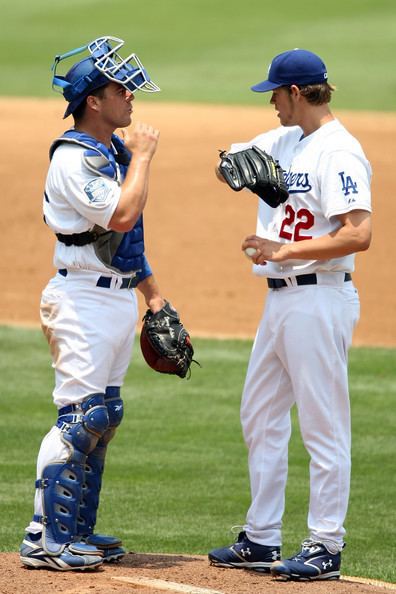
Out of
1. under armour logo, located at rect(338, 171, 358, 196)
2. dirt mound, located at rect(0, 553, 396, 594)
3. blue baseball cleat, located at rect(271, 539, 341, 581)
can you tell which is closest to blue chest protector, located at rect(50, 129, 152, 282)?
under armour logo, located at rect(338, 171, 358, 196)

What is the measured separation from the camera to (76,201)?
5184mm

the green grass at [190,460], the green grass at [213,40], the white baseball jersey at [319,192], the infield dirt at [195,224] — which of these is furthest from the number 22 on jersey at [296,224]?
the green grass at [213,40]

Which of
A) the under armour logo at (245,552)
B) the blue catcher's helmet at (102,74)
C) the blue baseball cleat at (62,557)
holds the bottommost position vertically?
the blue baseball cleat at (62,557)

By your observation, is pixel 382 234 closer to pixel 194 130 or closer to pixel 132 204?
pixel 194 130

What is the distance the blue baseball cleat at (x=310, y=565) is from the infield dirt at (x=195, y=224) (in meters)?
8.11

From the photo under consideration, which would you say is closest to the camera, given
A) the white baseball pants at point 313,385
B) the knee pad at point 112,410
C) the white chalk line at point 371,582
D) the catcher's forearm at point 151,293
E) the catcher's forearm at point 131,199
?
the catcher's forearm at point 131,199

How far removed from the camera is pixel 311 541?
5.43 m

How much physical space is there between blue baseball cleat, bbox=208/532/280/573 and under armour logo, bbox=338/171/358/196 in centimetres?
165

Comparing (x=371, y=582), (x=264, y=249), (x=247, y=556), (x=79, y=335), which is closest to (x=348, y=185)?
(x=264, y=249)

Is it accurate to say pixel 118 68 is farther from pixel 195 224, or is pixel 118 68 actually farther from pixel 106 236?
pixel 195 224

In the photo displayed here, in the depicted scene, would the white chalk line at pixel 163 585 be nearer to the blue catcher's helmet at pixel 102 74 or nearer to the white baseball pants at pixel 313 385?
the white baseball pants at pixel 313 385

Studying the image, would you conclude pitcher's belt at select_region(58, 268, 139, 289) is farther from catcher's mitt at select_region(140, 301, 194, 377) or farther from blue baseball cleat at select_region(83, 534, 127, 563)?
blue baseball cleat at select_region(83, 534, 127, 563)

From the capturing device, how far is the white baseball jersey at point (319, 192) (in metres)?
5.25

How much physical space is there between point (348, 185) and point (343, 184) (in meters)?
0.02
